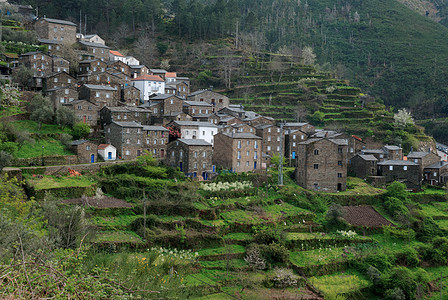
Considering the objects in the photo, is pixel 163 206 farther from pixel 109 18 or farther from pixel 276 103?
pixel 109 18

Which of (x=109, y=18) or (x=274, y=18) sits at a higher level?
(x=274, y=18)

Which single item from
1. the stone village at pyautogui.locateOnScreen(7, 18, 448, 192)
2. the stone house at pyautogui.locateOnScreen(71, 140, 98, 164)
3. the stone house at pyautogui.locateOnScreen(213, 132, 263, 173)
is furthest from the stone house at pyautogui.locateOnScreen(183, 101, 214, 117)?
the stone house at pyautogui.locateOnScreen(71, 140, 98, 164)

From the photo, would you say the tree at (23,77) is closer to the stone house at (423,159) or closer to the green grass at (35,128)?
the green grass at (35,128)

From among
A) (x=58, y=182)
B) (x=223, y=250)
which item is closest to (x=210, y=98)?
(x=58, y=182)

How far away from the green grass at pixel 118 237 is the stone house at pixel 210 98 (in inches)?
1243

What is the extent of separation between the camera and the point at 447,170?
51.9 metres

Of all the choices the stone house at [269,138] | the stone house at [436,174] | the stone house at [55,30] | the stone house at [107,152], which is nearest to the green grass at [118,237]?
the stone house at [107,152]

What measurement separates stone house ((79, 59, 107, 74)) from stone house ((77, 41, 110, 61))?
5.43 metres

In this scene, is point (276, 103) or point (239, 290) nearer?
point (239, 290)

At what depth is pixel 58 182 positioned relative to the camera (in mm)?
33812

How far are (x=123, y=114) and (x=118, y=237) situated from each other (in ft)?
66.5

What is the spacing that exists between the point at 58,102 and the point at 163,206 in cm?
1964

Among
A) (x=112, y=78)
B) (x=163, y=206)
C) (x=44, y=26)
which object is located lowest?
(x=163, y=206)

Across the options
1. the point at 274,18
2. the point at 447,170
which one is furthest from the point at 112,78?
the point at 274,18
